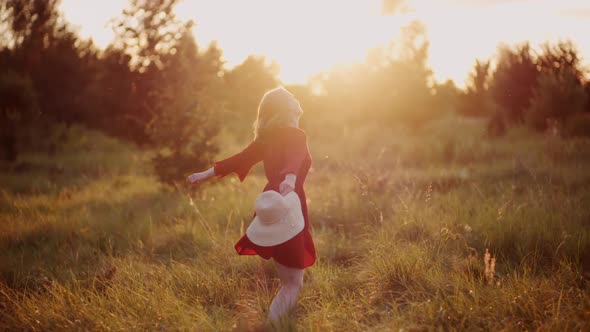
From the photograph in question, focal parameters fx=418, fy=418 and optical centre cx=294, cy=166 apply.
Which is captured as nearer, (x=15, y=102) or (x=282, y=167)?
(x=282, y=167)

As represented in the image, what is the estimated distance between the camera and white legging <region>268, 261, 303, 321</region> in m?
2.71

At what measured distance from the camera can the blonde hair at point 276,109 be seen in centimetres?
285

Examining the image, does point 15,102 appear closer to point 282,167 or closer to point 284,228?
point 282,167

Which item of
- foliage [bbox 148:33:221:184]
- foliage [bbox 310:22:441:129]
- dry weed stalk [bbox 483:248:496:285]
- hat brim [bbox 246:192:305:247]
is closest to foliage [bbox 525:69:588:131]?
foliage [bbox 310:22:441:129]

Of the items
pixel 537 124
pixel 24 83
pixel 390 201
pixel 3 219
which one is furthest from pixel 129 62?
pixel 537 124

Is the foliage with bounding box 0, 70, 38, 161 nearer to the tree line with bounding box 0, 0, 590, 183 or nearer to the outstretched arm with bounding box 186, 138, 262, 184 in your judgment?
the tree line with bounding box 0, 0, 590, 183

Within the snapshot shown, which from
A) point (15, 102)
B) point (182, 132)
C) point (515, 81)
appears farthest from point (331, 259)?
point (15, 102)

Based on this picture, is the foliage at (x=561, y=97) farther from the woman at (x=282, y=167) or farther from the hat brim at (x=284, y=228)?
the hat brim at (x=284, y=228)

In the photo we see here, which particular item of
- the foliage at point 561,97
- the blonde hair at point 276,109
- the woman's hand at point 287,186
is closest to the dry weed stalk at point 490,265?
the woman's hand at point 287,186

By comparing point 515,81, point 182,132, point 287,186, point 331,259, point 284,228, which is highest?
point 515,81

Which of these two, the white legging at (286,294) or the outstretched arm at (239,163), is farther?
the outstretched arm at (239,163)

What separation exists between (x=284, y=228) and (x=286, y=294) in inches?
20.1

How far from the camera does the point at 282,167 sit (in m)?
2.80

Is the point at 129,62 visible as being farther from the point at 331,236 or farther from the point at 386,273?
the point at 386,273
